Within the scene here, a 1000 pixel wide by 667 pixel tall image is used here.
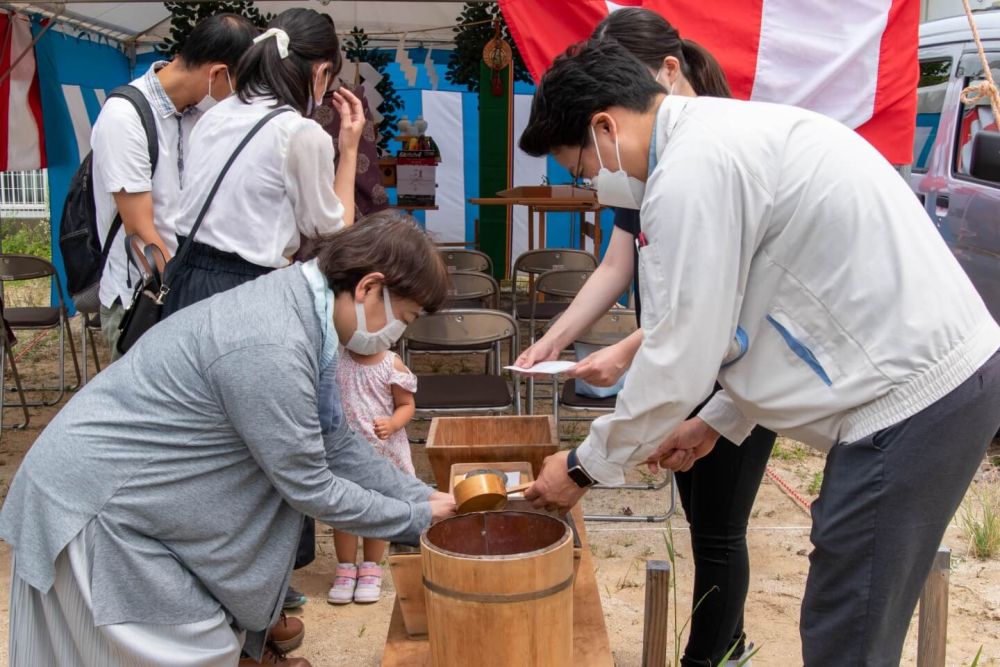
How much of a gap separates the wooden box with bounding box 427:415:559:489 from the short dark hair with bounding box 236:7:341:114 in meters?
1.02

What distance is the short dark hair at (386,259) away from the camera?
6.01 feet

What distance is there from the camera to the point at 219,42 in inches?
115

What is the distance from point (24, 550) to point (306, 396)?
0.60 m

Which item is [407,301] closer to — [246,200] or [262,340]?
[262,340]

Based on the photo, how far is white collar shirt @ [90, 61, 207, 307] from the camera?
286cm

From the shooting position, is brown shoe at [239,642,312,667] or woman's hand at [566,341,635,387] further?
brown shoe at [239,642,312,667]

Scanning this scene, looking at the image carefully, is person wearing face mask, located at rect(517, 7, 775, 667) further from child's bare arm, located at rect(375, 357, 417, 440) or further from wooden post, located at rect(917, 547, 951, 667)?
child's bare arm, located at rect(375, 357, 417, 440)

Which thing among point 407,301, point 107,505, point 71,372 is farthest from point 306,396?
point 71,372

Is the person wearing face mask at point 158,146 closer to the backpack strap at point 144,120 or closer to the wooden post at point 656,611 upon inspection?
the backpack strap at point 144,120

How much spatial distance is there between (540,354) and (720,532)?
602 millimetres

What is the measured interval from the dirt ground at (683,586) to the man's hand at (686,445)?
2.64 feet

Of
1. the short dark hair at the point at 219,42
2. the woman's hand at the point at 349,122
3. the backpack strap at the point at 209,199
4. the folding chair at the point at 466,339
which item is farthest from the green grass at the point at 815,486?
the short dark hair at the point at 219,42

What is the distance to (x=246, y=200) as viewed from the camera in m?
2.75

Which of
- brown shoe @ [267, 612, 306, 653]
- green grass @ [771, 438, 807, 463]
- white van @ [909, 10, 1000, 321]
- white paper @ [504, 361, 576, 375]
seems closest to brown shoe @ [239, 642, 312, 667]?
brown shoe @ [267, 612, 306, 653]
